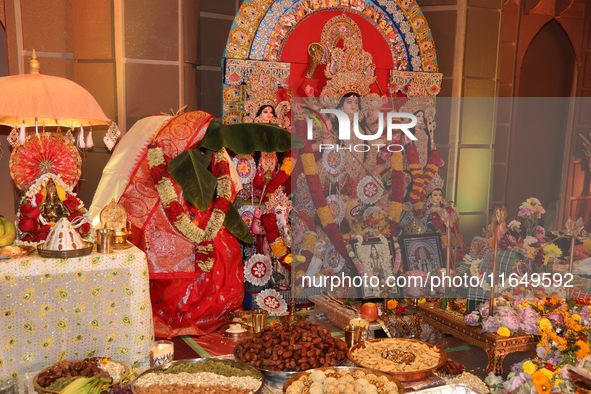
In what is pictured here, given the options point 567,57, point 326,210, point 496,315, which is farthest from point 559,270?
point 567,57

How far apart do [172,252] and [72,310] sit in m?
1.20

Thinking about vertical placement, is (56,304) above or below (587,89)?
below

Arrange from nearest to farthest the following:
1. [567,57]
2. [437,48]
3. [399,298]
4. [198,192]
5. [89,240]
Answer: [89,240] < [198,192] < [399,298] < [437,48] < [567,57]

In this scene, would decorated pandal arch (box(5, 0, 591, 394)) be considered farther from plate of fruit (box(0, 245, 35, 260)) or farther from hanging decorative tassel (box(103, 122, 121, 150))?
hanging decorative tassel (box(103, 122, 121, 150))

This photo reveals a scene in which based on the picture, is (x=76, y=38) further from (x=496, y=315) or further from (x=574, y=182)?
(x=574, y=182)

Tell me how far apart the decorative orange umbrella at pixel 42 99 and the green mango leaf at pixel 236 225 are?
130 centimetres

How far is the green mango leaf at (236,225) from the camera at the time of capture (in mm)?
3930

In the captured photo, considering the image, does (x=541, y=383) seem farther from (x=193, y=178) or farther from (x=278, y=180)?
(x=278, y=180)

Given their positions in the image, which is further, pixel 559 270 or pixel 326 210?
pixel 326 210

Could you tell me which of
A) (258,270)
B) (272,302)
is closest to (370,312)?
(272,302)

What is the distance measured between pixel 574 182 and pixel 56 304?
5872mm

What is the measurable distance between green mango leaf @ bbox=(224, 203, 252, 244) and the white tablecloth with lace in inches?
54.7

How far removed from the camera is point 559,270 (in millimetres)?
3408

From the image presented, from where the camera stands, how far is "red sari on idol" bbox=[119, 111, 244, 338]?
355 cm
